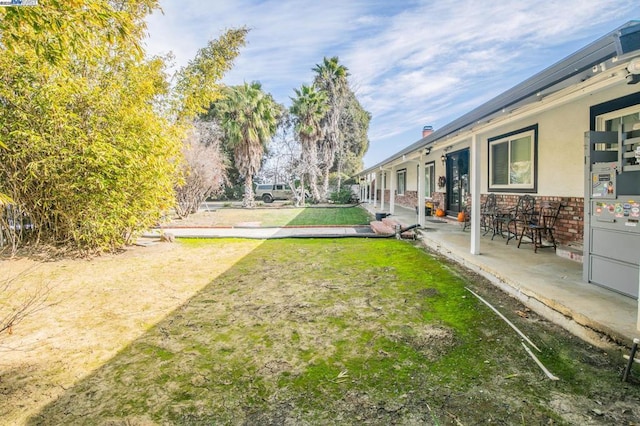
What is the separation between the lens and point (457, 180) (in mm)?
10789

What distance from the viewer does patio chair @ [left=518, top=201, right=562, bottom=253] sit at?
5633 millimetres

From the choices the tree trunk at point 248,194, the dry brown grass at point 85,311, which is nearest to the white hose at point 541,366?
the dry brown grass at point 85,311

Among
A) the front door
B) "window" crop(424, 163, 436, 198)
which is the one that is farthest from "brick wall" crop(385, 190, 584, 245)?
"window" crop(424, 163, 436, 198)

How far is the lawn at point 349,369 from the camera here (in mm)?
2002

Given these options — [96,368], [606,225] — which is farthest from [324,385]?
[606,225]

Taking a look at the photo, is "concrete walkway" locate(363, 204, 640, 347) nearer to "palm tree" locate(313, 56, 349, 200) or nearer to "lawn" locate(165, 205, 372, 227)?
"lawn" locate(165, 205, 372, 227)

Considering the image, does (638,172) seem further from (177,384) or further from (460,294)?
(177,384)

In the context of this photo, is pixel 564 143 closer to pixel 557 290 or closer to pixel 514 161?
pixel 514 161

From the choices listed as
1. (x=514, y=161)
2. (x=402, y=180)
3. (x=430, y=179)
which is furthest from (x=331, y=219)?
(x=514, y=161)

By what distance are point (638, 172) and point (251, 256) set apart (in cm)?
594

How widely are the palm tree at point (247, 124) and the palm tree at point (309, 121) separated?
2245 mm

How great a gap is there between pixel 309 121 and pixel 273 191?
8.09 metres

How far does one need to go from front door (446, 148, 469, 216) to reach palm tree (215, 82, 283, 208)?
45.2 feet

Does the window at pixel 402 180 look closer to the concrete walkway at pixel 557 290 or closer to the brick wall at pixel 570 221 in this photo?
the concrete walkway at pixel 557 290
